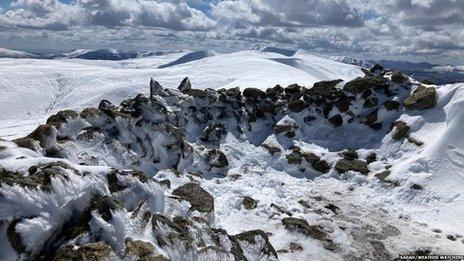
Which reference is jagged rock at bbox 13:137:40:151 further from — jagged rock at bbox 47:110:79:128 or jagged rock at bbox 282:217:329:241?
jagged rock at bbox 282:217:329:241

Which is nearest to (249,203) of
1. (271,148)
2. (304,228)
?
(304,228)

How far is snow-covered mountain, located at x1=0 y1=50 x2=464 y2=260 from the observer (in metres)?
16.0

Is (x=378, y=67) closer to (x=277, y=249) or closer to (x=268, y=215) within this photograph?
(x=268, y=215)

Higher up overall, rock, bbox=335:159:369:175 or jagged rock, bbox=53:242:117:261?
jagged rock, bbox=53:242:117:261

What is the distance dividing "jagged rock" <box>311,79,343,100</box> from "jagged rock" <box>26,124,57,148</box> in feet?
99.7

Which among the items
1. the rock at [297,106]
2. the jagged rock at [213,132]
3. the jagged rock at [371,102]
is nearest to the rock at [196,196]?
the jagged rock at [213,132]

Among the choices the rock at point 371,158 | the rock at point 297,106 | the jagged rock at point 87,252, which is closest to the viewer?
the jagged rock at point 87,252

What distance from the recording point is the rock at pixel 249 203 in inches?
1158

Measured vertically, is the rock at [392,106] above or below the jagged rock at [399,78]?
below

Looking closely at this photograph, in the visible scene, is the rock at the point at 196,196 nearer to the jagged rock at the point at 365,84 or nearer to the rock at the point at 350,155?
the rock at the point at 350,155

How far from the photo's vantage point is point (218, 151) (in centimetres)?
3800

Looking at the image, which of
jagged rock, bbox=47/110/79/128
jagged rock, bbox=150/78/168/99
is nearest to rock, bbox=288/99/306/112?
jagged rock, bbox=150/78/168/99

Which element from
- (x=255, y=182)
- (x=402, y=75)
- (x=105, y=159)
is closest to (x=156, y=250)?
(x=105, y=159)

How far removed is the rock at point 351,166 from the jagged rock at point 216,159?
34.3ft
